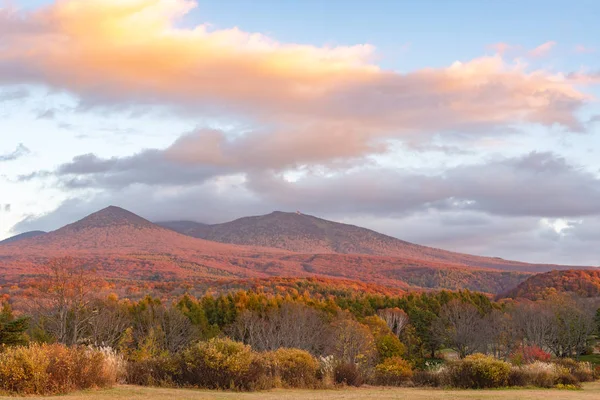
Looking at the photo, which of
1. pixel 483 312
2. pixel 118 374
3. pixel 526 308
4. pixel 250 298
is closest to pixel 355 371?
pixel 118 374

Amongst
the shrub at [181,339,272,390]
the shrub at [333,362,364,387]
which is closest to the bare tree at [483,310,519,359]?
the shrub at [333,362,364,387]

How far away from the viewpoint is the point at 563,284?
126 metres

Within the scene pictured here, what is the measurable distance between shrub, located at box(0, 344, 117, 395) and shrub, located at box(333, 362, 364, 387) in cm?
971

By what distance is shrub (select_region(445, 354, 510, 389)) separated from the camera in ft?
86.0

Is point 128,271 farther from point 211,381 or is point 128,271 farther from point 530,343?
point 211,381

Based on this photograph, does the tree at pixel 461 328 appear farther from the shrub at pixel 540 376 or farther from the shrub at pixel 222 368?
the shrub at pixel 222 368

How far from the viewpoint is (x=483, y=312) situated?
277 ft

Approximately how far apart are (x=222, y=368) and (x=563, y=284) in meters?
117

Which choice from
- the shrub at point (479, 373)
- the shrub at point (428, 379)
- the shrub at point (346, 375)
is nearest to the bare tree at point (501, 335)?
the shrub at point (428, 379)

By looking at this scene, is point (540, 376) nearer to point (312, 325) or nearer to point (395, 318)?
point (312, 325)

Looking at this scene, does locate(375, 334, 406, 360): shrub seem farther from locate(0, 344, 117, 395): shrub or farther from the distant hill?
A: the distant hill

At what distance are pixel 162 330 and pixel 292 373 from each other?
39301mm

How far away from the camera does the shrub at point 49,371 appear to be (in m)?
17.5

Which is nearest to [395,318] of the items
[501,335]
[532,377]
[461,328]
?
[461,328]
